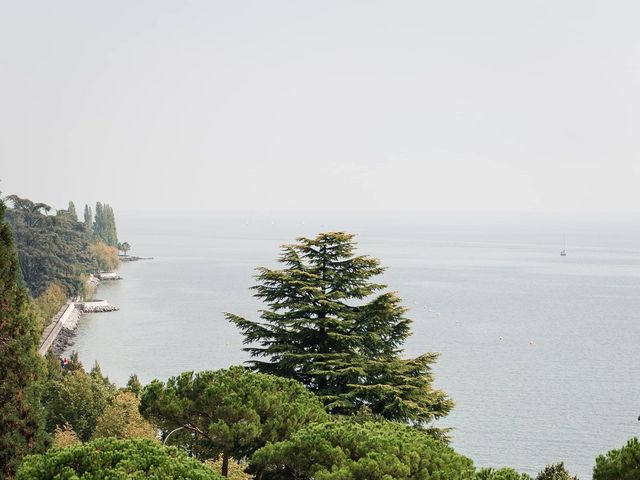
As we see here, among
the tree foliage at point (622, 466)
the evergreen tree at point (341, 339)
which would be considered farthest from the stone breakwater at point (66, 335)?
the tree foliage at point (622, 466)

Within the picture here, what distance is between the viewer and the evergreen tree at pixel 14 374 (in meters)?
18.4

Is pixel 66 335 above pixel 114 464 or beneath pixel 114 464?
beneath

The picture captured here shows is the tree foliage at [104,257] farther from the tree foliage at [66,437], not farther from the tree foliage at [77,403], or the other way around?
the tree foliage at [66,437]

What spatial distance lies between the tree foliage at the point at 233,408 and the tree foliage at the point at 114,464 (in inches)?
130

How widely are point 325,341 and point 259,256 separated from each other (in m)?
169

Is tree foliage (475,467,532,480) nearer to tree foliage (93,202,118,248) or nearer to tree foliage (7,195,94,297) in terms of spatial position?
tree foliage (7,195,94,297)

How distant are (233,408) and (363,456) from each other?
→ 3.26 meters

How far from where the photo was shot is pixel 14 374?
61.6ft

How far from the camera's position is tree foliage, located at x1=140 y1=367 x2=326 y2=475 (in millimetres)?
14719

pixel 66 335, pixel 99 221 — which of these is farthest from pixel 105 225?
pixel 66 335

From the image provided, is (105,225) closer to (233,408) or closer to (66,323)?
(66,323)

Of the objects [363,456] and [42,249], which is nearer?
[363,456]

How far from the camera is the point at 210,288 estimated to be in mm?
125000

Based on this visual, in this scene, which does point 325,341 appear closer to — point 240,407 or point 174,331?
point 240,407
